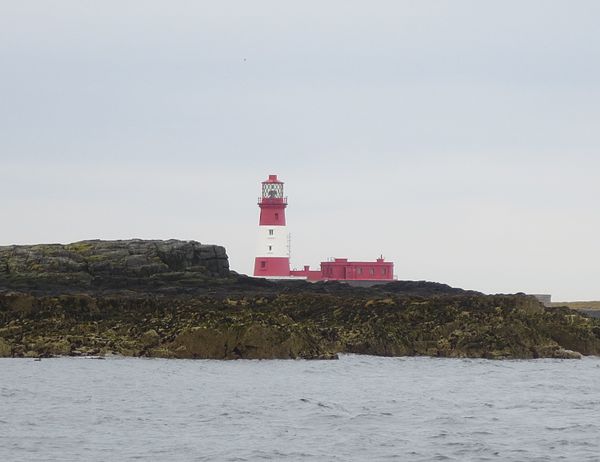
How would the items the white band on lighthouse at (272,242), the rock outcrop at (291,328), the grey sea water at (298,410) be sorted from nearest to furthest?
the grey sea water at (298,410) → the rock outcrop at (291,328) → the white band on lighthouse at (272,242)

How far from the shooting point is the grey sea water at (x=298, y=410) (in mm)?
24484

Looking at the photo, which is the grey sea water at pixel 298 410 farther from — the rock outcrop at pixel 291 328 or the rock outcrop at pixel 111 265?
the rock outcrop at pixel 111 265

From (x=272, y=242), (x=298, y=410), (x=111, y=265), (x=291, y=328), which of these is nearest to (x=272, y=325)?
(x=291, y=328)

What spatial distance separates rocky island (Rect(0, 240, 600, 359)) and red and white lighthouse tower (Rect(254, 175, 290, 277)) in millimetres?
20620

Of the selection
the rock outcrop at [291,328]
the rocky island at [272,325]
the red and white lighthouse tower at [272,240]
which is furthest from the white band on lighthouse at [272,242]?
the rock outcrop at [291,328]

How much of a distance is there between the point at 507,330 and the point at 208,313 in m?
10.7

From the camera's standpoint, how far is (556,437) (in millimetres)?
26281

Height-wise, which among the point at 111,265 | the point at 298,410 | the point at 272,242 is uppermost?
the point at 272,242

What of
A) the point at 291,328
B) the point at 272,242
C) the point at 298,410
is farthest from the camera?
the point at 272,242

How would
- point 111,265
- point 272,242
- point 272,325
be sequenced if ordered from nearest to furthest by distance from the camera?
point 272,325
point 111,265
point 272,242

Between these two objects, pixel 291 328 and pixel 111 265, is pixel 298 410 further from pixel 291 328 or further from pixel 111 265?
pixel 111 265

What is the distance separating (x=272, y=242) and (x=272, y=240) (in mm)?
177

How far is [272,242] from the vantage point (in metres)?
81.0

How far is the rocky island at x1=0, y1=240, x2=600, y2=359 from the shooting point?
139 ft
